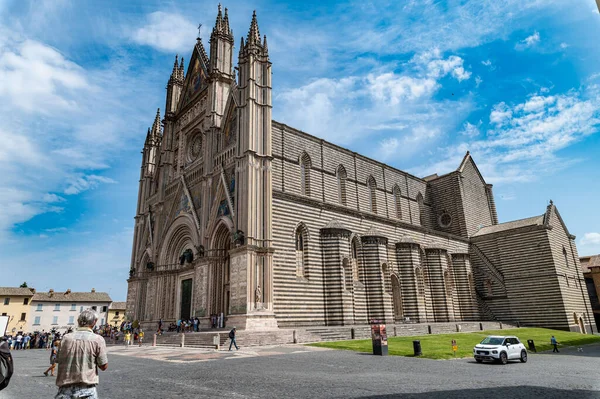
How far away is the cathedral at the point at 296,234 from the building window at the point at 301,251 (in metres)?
0.10

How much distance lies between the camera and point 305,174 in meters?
32.7

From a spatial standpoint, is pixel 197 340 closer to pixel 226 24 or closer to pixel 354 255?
pixel 354 255

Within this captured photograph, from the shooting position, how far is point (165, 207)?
37.8m

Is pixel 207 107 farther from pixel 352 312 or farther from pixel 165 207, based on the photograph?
pixel 352 312

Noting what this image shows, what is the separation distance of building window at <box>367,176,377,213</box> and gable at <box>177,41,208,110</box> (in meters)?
17.5

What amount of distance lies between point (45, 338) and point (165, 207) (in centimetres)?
1396

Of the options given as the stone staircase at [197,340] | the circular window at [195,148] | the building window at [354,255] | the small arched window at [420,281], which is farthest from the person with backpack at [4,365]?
the small arched window at [420,281]

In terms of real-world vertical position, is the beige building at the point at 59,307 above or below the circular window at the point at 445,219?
below

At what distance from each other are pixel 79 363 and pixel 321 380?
24.1 feet

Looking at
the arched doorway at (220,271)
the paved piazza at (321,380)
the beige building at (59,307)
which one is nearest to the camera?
the paved piazza at (321,380)

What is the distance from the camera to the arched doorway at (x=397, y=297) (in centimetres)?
3309

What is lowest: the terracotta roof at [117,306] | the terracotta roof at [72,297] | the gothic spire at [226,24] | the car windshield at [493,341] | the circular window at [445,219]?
the car windshield at [493,341]

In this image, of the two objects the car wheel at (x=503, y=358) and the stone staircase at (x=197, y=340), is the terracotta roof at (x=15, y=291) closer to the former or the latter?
the stone staircase at (x=197, y=340)

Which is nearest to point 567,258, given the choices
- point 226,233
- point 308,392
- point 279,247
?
point 279,247
